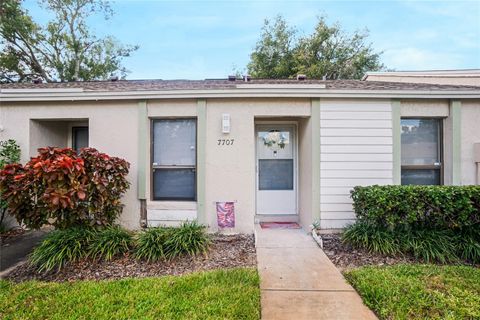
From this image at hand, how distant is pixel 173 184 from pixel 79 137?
9.68 ft

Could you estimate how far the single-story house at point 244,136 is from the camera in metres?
5.20

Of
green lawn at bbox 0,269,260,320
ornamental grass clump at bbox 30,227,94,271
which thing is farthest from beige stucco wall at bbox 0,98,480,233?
green lawn at bbox 0,269,260,320

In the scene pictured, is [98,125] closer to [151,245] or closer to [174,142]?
[174,142]

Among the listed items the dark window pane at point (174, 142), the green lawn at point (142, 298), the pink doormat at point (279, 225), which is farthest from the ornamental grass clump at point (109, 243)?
the pink doormat at point (279, 225)

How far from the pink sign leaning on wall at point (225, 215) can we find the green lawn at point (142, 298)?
1.66 m

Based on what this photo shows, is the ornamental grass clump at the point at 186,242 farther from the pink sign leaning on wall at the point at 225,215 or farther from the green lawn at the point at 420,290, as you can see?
the green lawn at the point at 420,290

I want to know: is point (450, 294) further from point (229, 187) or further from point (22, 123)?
point (22, 123)

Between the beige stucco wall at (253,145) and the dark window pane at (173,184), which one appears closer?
the beige stucco wall at (253,145)

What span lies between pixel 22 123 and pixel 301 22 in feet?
62.6

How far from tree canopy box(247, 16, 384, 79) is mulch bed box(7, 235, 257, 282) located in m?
16.6

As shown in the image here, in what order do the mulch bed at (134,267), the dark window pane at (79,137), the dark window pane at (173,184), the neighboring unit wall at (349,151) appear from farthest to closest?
the dark window pane at (79,137) < the dark window pane at (173,184) < the neighboring unit wall at (349,151) < the mulch bed at (134,267)

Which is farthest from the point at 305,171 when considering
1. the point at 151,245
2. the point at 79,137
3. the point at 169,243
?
the point at 79,137

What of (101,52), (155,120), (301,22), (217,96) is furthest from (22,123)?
(301,22)

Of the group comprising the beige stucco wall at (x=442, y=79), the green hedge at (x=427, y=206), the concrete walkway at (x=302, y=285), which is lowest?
the concrete walkway at (x=302, y=285)
